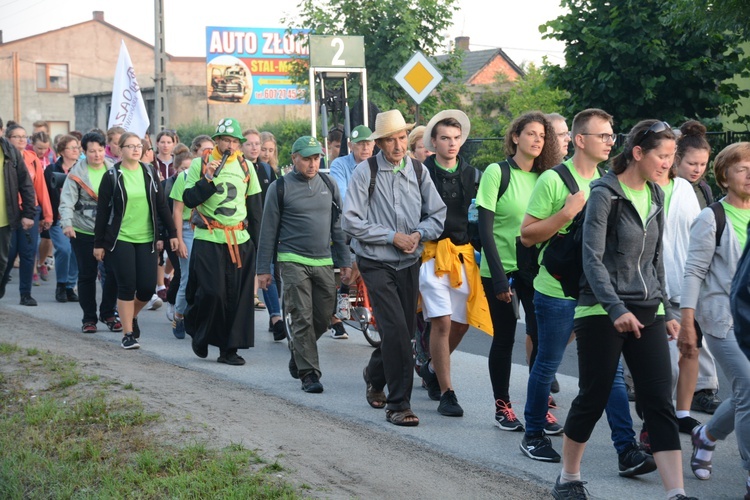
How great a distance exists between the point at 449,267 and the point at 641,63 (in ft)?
34.7

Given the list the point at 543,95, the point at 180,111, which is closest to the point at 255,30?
the point at 180,111

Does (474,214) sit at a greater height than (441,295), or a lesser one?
greater

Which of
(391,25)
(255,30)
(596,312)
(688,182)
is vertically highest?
(255,30)

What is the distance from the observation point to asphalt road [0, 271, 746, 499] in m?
6.19

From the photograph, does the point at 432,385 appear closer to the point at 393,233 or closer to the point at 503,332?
the point at 503,332

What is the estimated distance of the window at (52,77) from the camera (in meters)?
81.9

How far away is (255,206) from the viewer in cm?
1036

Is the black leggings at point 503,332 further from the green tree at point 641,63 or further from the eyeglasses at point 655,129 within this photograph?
the green tree at point 641,63

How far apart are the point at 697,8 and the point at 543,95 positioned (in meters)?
22.5

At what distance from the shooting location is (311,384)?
28.4 feet

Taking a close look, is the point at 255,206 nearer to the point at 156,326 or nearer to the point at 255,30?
the point at 156,326

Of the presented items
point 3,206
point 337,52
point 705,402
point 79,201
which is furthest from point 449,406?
point 337,52

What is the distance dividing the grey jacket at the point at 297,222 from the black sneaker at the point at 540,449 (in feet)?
9.58

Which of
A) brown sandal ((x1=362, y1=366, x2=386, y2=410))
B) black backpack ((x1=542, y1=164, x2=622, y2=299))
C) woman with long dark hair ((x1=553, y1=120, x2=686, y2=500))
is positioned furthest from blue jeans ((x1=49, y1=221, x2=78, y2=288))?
woman with long dark hair ((x1=553, y1=120, x2=686, y2=500))
